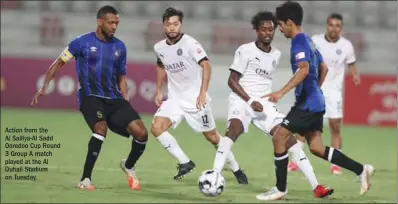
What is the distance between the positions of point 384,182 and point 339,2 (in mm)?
15821

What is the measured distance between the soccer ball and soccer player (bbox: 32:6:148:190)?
104 cm

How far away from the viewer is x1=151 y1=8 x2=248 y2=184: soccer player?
11.0m

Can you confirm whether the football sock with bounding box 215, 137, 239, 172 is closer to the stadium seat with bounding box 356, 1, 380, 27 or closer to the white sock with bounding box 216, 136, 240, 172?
the white sock with bounding box 216, 136, 240, 172

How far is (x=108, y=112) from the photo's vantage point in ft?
33.9

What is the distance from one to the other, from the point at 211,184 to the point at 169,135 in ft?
5.34

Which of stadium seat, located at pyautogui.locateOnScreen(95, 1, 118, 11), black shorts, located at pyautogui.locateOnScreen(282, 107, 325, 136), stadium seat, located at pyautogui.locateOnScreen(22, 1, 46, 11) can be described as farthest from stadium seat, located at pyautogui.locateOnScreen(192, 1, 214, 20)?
black shorts, located at pyautogui.locateOnScreen(282, 107, 325, 136)

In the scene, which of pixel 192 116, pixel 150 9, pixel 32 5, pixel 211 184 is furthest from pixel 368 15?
pixel 211 184

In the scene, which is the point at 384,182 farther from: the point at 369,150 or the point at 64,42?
the point at 64,42

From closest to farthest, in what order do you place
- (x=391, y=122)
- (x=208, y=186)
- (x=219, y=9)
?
(x=208, y=186) → (x=391, y=122) → (x=219, y=9)

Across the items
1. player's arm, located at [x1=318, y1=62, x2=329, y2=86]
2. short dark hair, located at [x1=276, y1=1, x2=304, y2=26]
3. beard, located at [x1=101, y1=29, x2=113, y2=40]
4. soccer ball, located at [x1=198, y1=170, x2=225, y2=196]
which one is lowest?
soccer ball, located at [x1=198, y1=170, x2=225, y2=196]

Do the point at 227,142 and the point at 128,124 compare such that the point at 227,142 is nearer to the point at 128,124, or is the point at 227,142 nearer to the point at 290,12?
the point at 128,124

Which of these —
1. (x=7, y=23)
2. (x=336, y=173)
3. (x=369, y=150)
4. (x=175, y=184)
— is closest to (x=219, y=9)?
(x=7, y=23)

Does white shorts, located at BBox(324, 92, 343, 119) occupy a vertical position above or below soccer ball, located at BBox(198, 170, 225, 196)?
above

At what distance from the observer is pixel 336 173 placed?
12.7 metres
